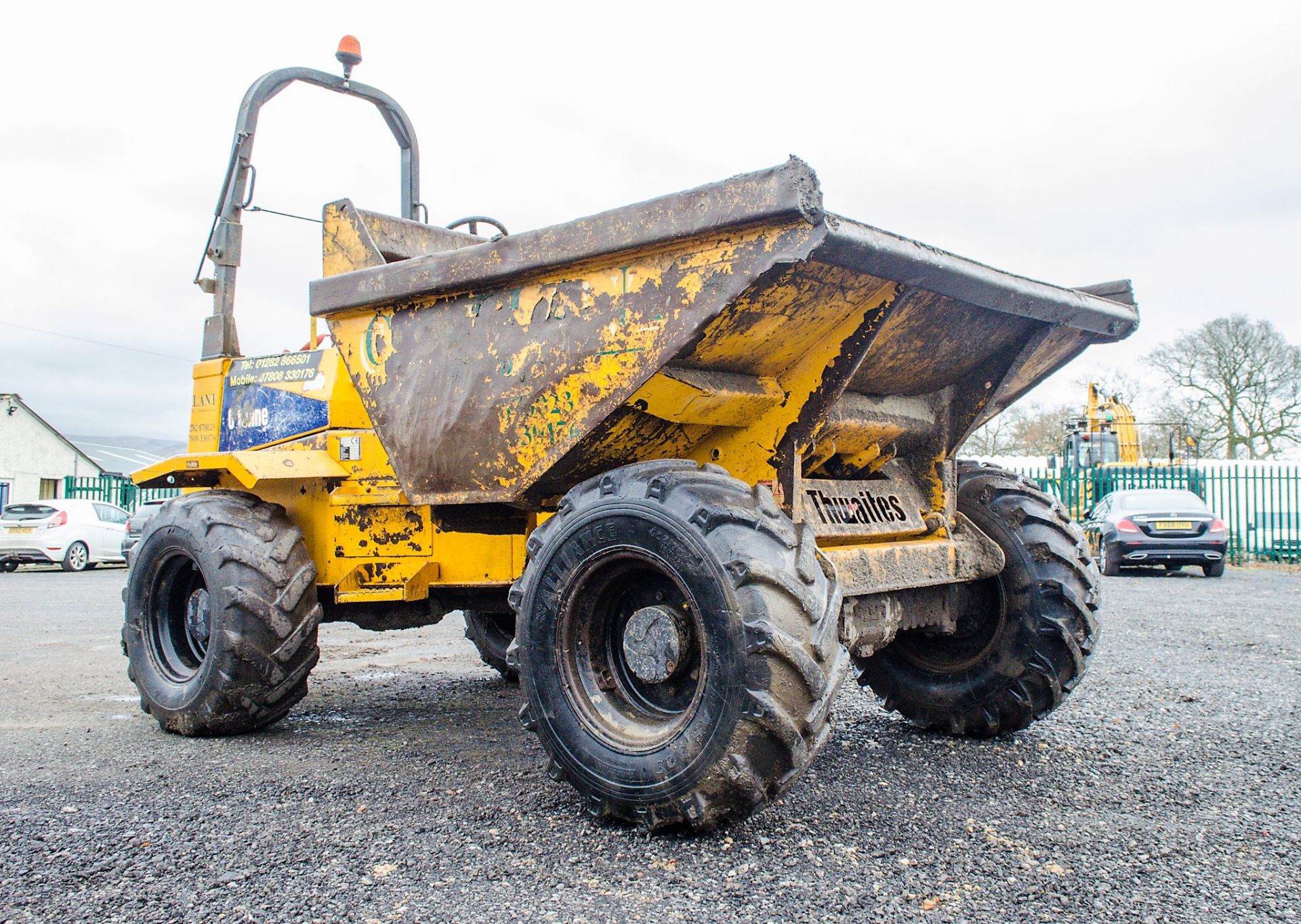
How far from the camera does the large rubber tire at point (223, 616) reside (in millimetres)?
4680

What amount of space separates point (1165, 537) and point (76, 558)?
1912 centimetres

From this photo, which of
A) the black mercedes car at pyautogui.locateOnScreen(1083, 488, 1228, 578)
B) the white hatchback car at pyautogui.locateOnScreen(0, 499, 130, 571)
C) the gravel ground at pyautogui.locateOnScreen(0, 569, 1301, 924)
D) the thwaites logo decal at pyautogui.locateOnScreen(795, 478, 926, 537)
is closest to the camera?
the gravel ground at pyautogui.locateOnScreen(0, 569, 1301, 924)

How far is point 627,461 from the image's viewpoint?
12.8 ft

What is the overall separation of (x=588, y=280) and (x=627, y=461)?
2.32ft

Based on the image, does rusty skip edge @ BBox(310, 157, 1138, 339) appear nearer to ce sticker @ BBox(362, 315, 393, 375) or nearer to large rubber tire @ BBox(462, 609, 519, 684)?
ce sticker @ BBox(362, 315, 393, 375)

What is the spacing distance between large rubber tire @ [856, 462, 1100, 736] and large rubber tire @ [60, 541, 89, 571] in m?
18.7

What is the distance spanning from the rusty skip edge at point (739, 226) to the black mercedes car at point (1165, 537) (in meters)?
13.3

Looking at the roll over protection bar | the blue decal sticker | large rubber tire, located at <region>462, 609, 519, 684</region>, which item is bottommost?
large rubber tire, located at <region>462, 609, 519, 684</region>

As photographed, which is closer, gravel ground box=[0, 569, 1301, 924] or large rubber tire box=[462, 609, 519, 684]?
gravel ground box=[0, 569, 1301, 924]

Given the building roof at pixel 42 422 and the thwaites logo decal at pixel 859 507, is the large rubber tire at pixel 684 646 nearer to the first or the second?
the thwaites logo decal at pixel 859 507

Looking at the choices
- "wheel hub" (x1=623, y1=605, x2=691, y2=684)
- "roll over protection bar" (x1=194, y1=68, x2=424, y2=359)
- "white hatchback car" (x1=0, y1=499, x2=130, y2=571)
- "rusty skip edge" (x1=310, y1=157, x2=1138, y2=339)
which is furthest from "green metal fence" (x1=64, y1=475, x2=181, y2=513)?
"wheel hub" (x1=623, y1=605, x2=691, y2=684)

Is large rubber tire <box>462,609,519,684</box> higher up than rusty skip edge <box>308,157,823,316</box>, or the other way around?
rusty skip edge <box>308,157,823,316</box>

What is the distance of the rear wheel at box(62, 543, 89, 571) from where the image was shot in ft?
63.8

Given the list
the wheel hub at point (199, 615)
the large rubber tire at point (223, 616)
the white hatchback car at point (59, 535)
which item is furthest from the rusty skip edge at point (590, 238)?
the white hatchback car at point (59, 535)
